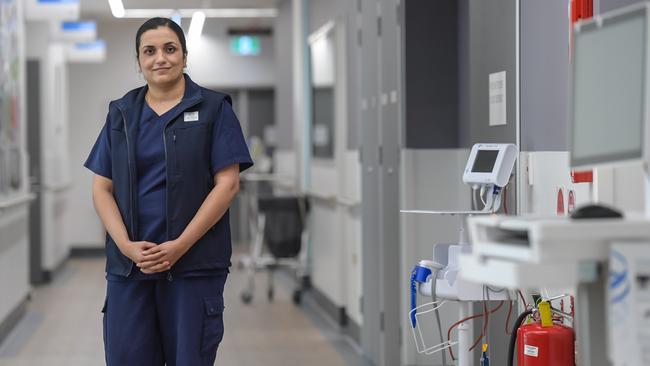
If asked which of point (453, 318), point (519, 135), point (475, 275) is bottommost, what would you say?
point (453, 318)

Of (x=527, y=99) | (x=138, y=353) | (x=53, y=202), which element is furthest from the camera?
(x=53, y=202)

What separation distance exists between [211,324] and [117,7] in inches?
70.3

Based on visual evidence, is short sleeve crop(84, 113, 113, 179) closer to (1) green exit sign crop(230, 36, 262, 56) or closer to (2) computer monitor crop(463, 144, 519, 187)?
(2) computer monitor crop(463, 144, 519, 187)

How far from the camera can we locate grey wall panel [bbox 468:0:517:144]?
163 inches

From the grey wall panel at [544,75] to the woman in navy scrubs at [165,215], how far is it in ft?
3.77

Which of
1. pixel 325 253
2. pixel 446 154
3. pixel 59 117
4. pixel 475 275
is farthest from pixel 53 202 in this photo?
pixel 475 275

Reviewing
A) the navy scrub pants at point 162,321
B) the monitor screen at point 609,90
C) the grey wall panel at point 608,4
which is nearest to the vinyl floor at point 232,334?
the navy scrub pants at point 162,321

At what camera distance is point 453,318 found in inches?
191

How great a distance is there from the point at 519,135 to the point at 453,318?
114 centimetres

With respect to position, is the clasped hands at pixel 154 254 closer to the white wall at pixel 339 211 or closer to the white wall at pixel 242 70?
the white wall at pixel 339 211

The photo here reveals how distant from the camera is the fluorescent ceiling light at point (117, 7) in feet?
14.6

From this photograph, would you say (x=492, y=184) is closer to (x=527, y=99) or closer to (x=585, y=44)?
(x=527, y=99)

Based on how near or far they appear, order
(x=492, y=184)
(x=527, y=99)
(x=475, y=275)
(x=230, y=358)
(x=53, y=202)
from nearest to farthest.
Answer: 1. (x=475, y=275)
2. (x=492, y=184)
3. (x=527, y=99)
4. (x=230, y=358)
5. (x=53, y=202)

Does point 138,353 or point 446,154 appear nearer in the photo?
point 138,353
